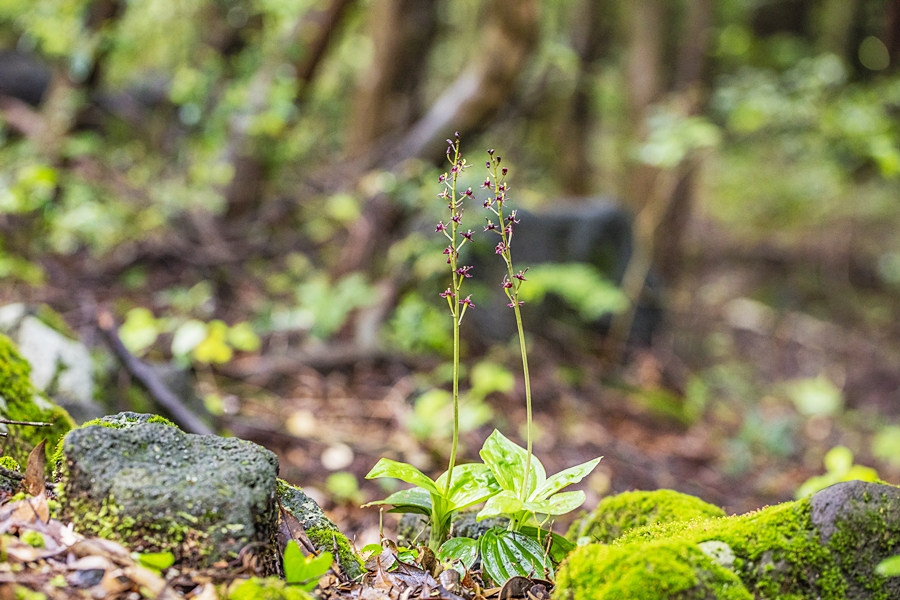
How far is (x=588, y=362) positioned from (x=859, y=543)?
5.69m

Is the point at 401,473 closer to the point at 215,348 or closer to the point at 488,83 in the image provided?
the point at 215,348

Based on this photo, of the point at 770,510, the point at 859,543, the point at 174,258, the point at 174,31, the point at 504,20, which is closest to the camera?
the point at 859,543

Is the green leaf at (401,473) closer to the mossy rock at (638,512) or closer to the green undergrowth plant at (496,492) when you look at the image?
the green undergrowth plant at (496,492)

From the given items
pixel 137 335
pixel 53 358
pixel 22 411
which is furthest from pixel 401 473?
pixel 137 335

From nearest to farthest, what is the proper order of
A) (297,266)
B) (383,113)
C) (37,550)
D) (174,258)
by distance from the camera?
(37,550) < (174,258) < (297,266) < (383,113)

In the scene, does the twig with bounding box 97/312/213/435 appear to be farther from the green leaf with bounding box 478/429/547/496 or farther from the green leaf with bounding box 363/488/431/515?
the green leaf with bounding box 478/429/547/496

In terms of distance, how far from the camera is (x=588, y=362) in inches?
283

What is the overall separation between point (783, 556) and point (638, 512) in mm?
706

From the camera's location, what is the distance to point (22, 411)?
229cm

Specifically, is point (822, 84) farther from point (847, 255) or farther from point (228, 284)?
point (847, 255)

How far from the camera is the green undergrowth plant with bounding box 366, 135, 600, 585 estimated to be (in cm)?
169

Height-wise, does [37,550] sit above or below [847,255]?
below

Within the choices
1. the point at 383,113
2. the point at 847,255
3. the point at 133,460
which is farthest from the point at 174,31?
the point at 847,255

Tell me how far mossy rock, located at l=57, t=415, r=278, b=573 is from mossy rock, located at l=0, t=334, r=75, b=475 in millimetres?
777
